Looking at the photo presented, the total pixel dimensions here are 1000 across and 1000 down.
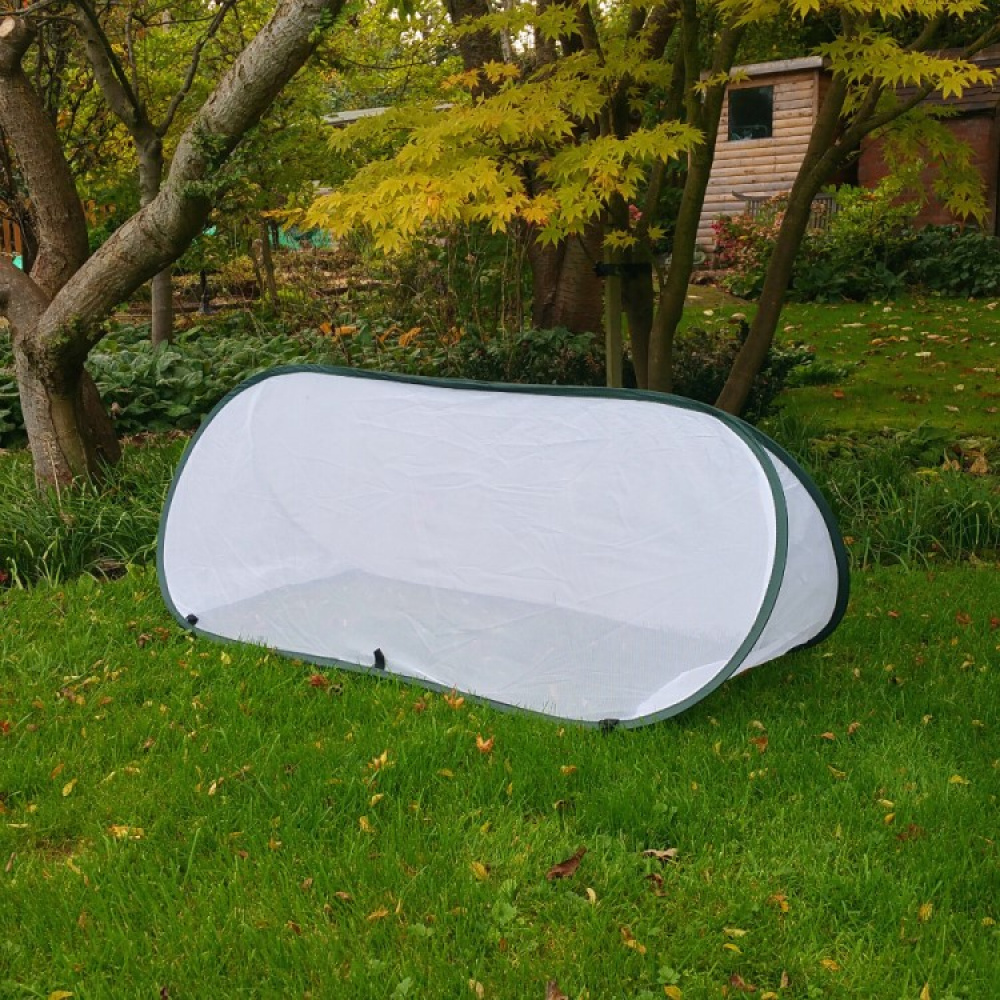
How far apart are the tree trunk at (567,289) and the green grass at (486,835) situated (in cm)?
491

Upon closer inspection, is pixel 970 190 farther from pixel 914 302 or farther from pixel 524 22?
pixel 914 302

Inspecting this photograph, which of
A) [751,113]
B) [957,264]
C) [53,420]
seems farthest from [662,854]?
[751,113]

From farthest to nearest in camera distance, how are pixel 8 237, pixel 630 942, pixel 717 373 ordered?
pixel 8 237, pixel 717 373, pixel 630 942

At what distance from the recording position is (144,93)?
10758 millimetres

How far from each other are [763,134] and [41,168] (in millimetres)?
15863

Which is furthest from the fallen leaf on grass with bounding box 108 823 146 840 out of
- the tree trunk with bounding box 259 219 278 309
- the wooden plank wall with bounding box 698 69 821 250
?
the wooden plank wall with bounding box 698 69 821 250

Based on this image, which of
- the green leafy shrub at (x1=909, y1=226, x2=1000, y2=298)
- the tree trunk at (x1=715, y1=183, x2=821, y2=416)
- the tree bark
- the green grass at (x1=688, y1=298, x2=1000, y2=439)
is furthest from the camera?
the green leafy shrub at (x1=909, y1=226, x2=1000, y2=298)

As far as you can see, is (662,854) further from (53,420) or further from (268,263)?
(268,263)

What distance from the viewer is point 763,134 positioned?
766 inches

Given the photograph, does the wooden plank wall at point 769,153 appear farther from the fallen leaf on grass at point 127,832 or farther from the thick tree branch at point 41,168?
the fallen leaf on grass at point 127,832

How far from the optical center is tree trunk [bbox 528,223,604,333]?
28.0ft

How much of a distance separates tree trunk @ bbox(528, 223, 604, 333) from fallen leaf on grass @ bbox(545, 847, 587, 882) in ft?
20.2

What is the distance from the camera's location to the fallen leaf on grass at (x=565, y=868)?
2730 millimetres

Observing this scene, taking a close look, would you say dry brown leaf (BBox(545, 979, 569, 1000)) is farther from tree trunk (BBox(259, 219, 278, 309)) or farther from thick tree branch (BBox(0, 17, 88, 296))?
tree trunk (BBox(259, 219, 278, 309))
